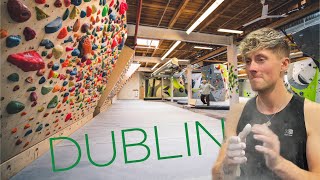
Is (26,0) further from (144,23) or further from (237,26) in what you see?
(237,26)

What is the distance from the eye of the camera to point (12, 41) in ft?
3.13

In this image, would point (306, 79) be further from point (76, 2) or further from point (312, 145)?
point (76, 2)

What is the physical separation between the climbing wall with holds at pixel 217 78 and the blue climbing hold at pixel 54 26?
41.4 ft

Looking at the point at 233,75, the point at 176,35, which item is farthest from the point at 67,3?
the point at 233,75

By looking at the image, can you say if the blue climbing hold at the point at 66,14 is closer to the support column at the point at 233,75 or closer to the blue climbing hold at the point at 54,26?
the blue climbing hold at the point at 54,26

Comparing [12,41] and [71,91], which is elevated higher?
[12,41]

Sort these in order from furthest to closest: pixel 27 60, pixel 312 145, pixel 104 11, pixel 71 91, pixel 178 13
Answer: pixel 178 13, pixel 71 91, pixel 104 11, pixel 27 60, pixel 312 145

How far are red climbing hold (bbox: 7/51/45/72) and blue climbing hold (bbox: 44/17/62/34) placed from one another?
16 centimetres

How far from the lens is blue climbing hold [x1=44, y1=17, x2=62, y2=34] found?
45.7 inches

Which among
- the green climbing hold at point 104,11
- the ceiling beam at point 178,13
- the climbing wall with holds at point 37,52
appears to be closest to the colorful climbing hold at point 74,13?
the climbing wall with holds at point 37,52

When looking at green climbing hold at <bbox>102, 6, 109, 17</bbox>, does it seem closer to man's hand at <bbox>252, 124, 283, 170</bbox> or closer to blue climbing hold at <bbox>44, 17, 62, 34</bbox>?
blue climbing hold at <bbox>44, 17, 62, 34</bbox>

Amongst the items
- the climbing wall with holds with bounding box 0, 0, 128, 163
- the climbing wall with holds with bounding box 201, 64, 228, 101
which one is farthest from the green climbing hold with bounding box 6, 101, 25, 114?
the climbing wall with holds with bounding box 201, 64, 228, 101

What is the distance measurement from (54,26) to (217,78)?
13.1m

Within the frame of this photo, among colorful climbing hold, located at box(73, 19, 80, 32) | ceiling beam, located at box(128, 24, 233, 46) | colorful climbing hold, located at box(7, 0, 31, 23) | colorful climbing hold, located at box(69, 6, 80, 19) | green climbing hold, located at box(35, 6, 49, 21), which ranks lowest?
colorful climbing hold, located at box(7, 0, 31, 23)
